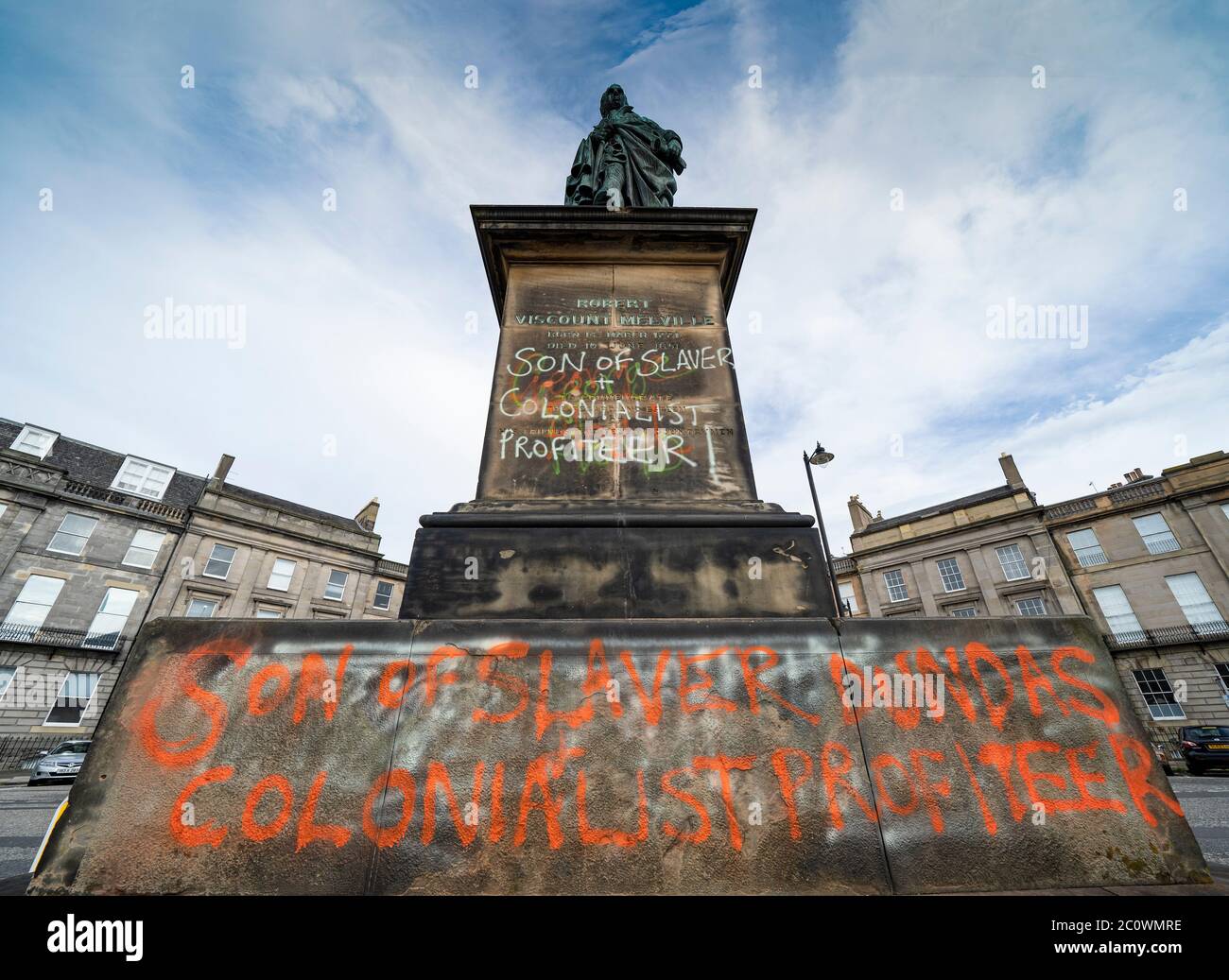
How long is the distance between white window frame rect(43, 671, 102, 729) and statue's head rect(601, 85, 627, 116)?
1186 inches

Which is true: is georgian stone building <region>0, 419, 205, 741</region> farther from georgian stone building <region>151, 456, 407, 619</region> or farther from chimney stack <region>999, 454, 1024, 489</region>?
chimney stack <region>999, 454, 1024, 489</region>

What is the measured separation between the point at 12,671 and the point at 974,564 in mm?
43951

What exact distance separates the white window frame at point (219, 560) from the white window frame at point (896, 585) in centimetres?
3574

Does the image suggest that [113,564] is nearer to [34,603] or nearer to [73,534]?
[73,534]

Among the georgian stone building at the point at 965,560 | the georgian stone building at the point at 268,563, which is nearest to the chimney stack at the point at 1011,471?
the georgian stone building at the point at 965,560

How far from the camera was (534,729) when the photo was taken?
231 cm

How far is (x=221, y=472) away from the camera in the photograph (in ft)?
89.2

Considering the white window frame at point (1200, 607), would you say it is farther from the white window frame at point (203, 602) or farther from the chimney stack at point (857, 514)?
the white window frame at point (203, 602)

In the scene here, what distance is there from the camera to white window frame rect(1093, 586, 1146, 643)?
22.8 m

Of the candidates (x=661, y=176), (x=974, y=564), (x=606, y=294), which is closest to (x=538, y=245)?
(x=606, y=294)

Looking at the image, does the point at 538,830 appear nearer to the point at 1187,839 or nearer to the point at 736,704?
the point at 736,704

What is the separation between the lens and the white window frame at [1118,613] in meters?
22.8

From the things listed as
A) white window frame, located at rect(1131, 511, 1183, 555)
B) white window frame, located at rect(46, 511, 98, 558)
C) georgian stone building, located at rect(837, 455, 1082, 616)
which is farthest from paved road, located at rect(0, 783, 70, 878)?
white window frame, located at rect(1131, 511, 1183, 555)

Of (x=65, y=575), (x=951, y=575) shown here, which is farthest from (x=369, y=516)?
(x=951, y=575)
